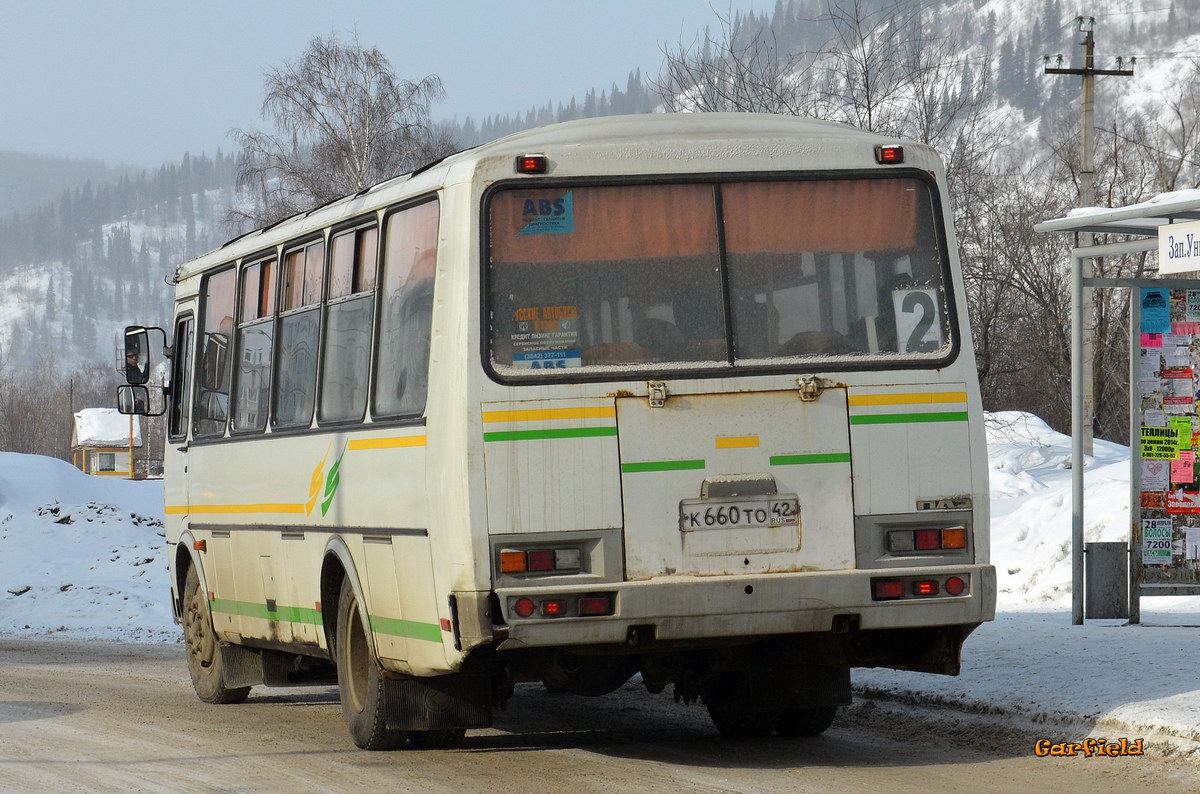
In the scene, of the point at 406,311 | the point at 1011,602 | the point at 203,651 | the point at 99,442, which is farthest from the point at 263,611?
the point at 99,442

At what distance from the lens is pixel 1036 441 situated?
104 ft

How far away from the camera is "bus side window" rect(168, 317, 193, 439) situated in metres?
12.8

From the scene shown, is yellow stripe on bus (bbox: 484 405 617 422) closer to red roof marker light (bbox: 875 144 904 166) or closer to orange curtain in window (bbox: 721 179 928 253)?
orange curtain in window (bbox: 721 179 928 253)

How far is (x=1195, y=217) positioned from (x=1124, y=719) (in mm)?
5278

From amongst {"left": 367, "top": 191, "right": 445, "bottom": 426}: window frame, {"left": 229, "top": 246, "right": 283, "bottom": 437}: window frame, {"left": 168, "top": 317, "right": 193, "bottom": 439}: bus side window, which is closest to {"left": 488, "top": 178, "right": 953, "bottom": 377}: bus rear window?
{"left": 367, "top": 191, "right": 445, "bottom": 426}: window frame

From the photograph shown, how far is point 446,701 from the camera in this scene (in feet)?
28.9

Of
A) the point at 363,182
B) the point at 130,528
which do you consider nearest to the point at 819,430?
the point at 130,528

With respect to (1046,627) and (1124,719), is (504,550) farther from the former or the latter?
(1046,627)

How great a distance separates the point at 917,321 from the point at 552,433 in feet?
6.22

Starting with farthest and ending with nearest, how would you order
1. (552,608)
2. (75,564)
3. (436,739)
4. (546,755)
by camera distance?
1. (75,564)
2. (436,739)
3. (546,755)
4. (552,608)

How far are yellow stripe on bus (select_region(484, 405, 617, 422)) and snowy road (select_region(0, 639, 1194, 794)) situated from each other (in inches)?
65.8

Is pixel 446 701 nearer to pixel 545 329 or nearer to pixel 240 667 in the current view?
pixel 545 329

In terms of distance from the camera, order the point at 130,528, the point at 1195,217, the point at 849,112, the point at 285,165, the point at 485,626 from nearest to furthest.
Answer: the point at 485,626 < the point at 1195,217 < the point at 130,528 < the point at 849,112 < the point at 285,165

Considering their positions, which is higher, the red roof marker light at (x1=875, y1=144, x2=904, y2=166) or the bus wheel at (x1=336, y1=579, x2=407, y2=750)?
the red roof marker light at (x1=875, y1=144, x2=904, y2=166)
